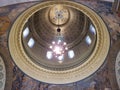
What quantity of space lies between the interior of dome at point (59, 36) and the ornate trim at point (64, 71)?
1.31 feet

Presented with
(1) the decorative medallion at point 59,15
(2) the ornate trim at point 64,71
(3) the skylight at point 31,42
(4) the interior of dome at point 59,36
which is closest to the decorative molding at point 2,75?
(2) the ornate trim at point 64,71

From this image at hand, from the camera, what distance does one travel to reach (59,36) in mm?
16531

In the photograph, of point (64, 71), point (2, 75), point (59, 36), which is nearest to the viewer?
point (2, 75)

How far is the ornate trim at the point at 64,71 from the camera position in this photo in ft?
43.5

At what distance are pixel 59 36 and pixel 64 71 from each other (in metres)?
2.42

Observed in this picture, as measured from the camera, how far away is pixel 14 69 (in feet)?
45.9

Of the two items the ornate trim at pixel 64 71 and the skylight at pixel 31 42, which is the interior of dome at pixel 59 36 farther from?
the ornate trim at pixel 64 71

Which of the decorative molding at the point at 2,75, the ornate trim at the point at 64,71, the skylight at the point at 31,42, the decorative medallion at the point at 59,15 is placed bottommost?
the decorative molding at the point at 2,75

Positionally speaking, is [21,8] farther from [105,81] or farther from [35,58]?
[105,81]

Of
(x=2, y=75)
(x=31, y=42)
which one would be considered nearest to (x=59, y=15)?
(x=31, y=42)

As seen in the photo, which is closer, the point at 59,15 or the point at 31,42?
the point at 31,42

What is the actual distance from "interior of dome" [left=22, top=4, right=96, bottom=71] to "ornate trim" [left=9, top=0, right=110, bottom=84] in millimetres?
398

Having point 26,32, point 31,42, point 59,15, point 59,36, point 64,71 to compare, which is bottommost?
point 64,71

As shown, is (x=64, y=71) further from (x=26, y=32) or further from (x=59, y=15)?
(x=59, y=15)
